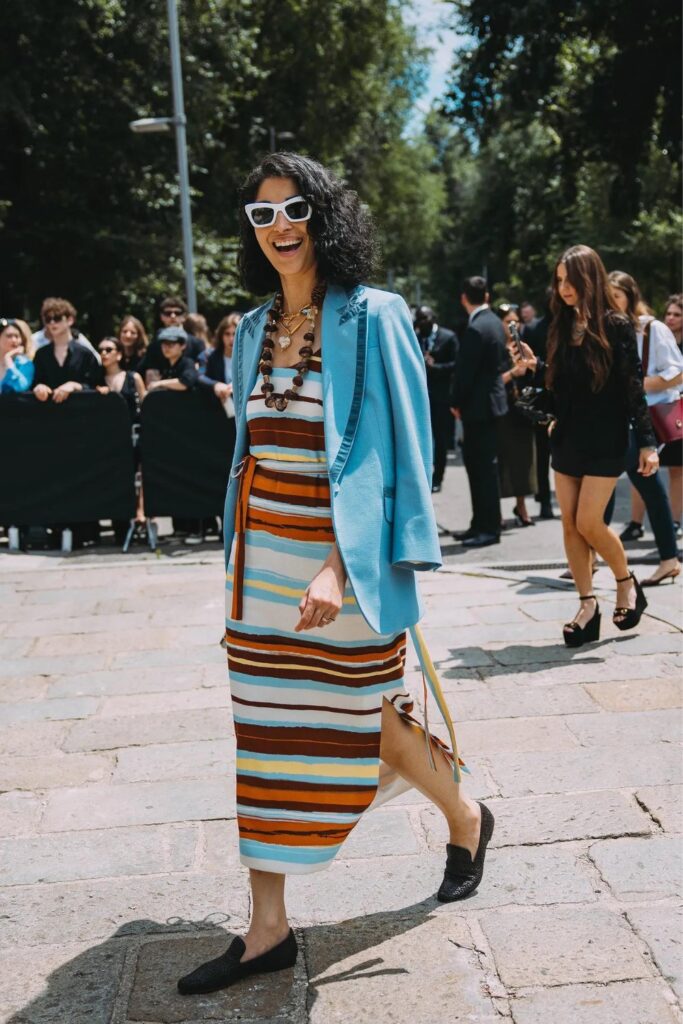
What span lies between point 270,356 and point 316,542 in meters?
0.48

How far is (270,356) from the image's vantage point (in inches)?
120

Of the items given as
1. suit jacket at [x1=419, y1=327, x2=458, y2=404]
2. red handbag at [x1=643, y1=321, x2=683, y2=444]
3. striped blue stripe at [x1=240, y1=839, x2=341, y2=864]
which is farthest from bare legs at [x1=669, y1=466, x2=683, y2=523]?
striped blue stripe at [x1=240, y1=839, x2=341, y2=864]

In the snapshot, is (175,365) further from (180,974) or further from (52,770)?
(180,974)

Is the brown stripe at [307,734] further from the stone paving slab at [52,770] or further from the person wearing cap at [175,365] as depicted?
the person wearing cap at [175,365]

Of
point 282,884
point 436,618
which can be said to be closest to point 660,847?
point 282,884

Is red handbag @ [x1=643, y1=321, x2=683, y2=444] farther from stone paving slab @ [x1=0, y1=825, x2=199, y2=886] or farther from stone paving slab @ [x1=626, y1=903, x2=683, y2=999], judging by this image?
stone paving slab @ [x1=626, y1=903, x2=683, y2=999]

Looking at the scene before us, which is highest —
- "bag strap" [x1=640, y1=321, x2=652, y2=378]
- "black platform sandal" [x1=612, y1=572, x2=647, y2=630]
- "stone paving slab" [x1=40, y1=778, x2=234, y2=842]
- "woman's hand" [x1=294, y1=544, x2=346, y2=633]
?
"bag strap" [x1=640, y1=321, x2=652, y2=378]

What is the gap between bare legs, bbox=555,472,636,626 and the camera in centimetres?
575

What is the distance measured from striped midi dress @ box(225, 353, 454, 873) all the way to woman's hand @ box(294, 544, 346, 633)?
12cm

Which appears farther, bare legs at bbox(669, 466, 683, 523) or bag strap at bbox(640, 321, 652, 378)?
bare legs at bbox(669, 466, 683, 523)

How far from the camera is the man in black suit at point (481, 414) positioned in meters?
9.37

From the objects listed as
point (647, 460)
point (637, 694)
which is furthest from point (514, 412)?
point (637, 694)

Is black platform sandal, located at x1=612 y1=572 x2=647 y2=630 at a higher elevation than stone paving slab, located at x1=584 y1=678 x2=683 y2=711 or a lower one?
higher

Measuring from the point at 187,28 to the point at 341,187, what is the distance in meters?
21.8
